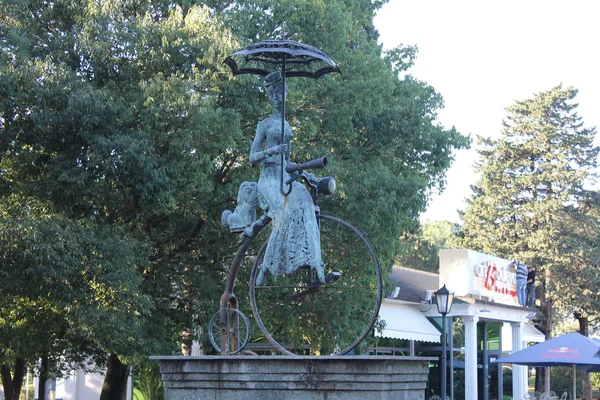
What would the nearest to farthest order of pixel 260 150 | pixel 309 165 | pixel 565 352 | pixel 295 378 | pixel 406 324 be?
pixel 295 378 < pixel 309 165 < pixel 260 150 < pixel 565 352 < pixel 406 324

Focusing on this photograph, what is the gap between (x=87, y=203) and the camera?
1772cm

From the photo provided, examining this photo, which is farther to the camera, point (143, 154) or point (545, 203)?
point (545, 203)

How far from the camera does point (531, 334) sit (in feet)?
126

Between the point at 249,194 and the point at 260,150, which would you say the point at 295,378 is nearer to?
the point at 249,194

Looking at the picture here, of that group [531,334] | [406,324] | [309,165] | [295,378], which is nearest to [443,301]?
[406,324]

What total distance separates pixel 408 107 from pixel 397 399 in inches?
543

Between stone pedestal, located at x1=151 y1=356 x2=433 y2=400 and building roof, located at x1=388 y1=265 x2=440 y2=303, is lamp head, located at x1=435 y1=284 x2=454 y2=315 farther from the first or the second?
stone pedestal, located at x1=151 y1=356 x2=433 y2=400

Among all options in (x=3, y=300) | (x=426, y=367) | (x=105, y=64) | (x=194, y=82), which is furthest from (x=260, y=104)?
(x=426, y=367)

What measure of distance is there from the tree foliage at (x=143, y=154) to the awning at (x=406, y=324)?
718cm

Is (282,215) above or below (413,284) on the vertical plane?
below

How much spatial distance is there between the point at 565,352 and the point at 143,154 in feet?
34.6

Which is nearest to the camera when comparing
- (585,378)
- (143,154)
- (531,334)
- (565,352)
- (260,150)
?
(260,150)

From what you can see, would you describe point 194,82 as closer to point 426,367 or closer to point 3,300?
point 3,300

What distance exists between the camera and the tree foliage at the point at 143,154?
16.1 meters
